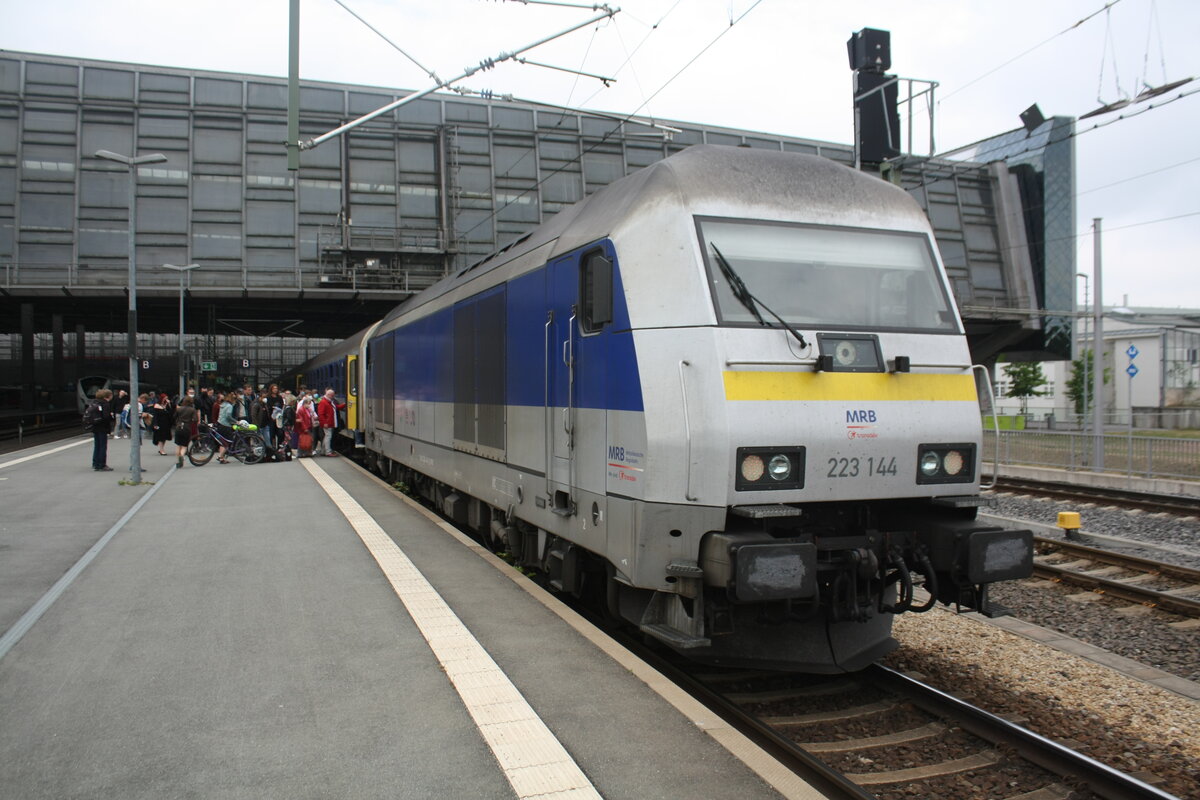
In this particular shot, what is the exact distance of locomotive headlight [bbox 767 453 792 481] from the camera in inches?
202

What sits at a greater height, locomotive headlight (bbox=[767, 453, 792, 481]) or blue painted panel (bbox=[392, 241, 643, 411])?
blue painted panel (bbox=[392, 241, 643, 411])

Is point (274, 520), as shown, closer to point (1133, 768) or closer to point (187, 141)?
point (1133, 768)

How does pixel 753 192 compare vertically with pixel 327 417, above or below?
above

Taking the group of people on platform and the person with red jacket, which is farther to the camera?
the person with red jacket

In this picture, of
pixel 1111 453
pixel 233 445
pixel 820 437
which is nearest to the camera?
pixel 820 437

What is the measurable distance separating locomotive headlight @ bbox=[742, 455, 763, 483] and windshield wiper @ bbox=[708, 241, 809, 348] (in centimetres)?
78

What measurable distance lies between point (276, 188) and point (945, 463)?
36738mm

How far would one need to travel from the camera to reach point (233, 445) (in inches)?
761

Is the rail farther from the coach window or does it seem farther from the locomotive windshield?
the coach window

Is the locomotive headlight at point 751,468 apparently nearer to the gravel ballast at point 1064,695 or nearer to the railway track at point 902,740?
the railway track at point 902,740

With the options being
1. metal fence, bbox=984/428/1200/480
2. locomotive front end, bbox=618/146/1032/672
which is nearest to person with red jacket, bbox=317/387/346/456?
metal fence, bbox=984/428/1200/480

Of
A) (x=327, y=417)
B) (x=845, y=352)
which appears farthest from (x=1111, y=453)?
(x=327, y=417)

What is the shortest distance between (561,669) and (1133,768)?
127 inches

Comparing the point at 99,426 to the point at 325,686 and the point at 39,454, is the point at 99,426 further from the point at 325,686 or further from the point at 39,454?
the point at 325,686
